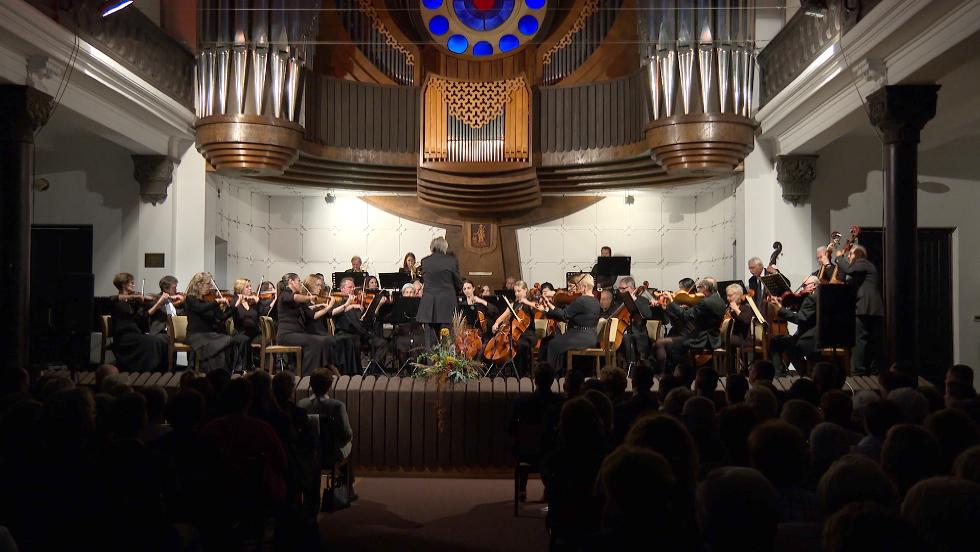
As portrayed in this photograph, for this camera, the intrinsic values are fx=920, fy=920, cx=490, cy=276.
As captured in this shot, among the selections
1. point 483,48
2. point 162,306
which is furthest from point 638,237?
point 162,306

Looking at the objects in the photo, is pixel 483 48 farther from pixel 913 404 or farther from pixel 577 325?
pixel 913 404

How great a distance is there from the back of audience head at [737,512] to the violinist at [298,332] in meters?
7.13

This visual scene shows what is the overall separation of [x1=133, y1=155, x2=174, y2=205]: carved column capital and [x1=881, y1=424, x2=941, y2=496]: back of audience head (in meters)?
10.8

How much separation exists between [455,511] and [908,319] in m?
4.59

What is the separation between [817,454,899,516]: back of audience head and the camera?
240 cm

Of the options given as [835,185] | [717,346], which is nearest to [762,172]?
[835,185]

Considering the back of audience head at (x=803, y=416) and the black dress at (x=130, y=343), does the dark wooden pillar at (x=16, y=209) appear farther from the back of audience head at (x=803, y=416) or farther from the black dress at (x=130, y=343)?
the back of audience head at (x=803, y=416)

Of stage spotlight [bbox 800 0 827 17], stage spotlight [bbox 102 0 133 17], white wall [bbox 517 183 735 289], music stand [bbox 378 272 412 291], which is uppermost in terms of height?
stage spotlight [bbox 800 0 827 17]

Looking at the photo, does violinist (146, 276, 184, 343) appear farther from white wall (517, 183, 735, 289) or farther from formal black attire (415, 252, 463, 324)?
white wall (517, 183, 735, 289)

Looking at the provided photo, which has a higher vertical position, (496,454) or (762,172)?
(762,172)

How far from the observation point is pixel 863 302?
8.84 metres

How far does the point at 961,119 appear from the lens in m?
10.1

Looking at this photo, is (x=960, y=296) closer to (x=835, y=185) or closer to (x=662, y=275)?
(x=835, y=185)

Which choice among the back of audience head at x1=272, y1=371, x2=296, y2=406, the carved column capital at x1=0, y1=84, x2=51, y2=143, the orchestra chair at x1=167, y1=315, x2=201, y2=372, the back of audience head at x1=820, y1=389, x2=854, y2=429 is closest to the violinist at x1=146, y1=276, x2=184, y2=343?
the orchestra chair at x1=167, y1=315, x2=201, y2=372
